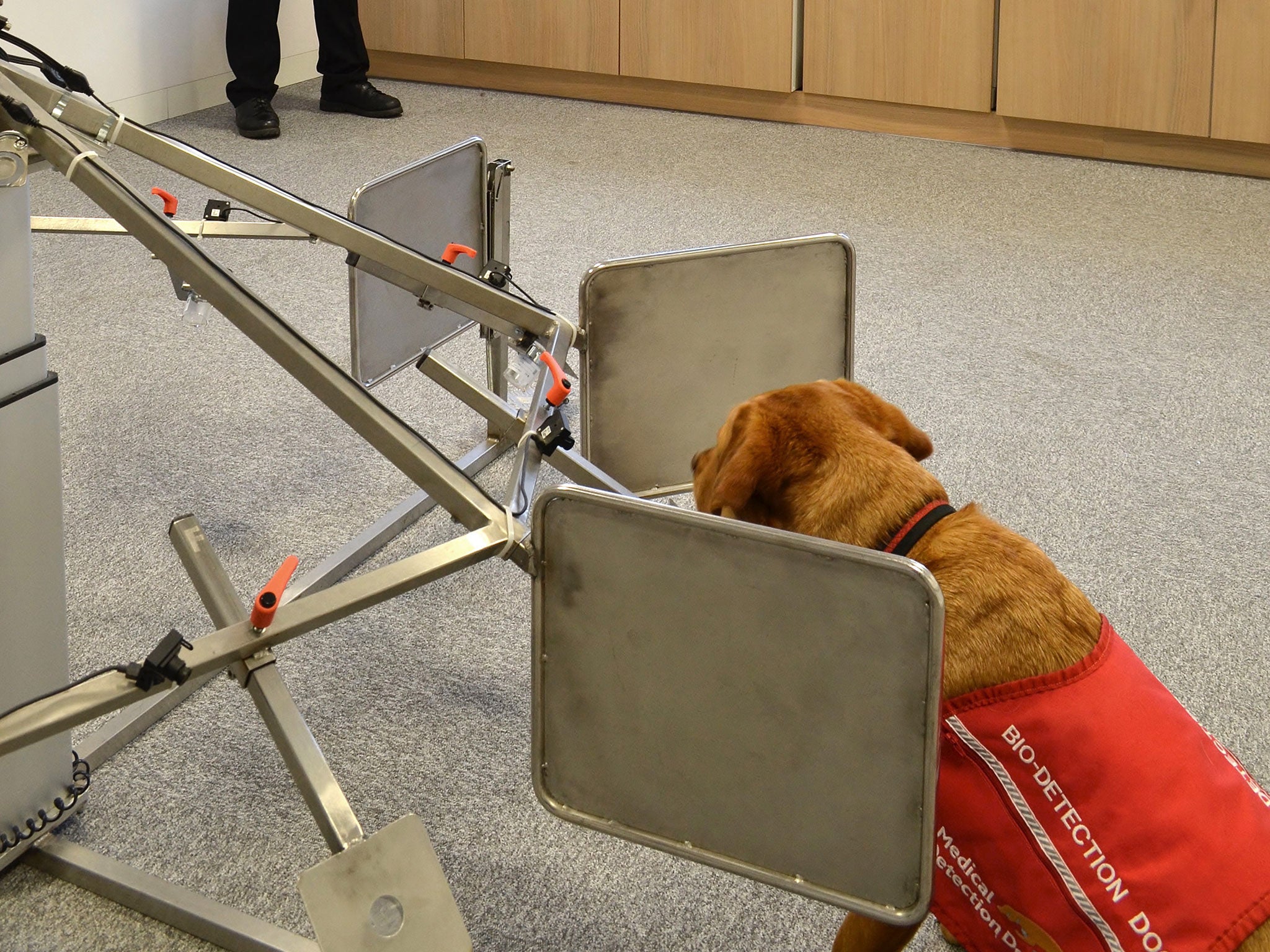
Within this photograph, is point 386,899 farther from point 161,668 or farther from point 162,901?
point 162,901

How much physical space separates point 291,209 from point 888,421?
0.66 metres

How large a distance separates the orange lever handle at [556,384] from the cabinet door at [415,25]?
12.6 feet

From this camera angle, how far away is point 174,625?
188cm

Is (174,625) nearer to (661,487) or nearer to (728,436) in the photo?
(661,487)

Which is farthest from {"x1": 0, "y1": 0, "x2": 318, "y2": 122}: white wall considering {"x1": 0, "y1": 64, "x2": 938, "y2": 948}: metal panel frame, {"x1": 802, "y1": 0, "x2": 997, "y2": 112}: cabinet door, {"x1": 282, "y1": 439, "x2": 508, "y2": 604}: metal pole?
{"x1": 0, "y1": 64, "x2": 938, "y2": 948}: metal panel frame

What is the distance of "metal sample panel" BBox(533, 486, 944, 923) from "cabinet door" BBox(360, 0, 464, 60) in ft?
13.6

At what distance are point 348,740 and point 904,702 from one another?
3.18 ft

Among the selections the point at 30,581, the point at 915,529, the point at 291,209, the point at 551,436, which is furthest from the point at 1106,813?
the point at 30,581

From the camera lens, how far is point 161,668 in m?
0.97

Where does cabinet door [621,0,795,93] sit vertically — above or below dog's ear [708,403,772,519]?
above

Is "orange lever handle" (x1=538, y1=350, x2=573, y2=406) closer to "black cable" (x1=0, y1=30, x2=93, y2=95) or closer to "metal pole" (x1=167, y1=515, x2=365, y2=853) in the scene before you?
"metal pole" (x1=167, y1=515, x2=365, y2=853)

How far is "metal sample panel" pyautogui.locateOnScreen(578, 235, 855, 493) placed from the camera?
5.23 feet

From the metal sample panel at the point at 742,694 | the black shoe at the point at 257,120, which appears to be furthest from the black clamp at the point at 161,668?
the black shoe at the point at 257,120

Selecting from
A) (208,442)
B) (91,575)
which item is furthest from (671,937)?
(208,442)
